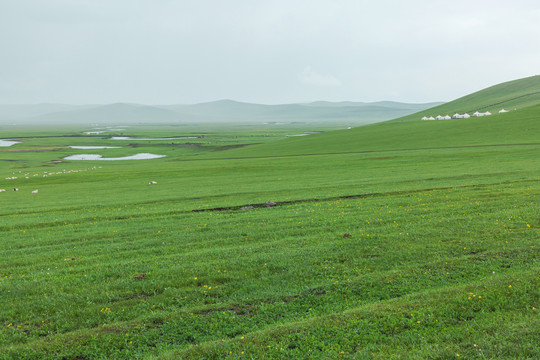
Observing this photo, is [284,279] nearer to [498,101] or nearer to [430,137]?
[430,137]

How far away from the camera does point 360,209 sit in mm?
21688

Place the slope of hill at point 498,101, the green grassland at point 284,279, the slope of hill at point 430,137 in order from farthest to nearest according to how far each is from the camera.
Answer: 1. the slope of hill at point 498,101
2. the slope of hill at point 430,137
3. the green grassland at point 284,279

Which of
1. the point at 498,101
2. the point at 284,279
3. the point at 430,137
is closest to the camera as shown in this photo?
the point at 284,279

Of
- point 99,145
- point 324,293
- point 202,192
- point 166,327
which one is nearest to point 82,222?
point 202,192

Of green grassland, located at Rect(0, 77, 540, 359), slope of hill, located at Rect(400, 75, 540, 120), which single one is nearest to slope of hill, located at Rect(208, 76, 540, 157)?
green grassland, located at Rect(0, 77, 540, 359)

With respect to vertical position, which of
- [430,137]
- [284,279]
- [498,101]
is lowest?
[284,279]

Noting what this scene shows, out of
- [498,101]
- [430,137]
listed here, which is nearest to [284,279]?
[430,137]

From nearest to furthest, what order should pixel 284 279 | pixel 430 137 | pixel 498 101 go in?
1. pixel 284 279
2. pixel 430 137
3. pixel 498 101

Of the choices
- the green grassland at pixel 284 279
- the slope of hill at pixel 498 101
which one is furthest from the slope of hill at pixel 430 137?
the slope of hill at pixel 498 101

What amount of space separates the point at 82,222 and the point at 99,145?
135165 mm

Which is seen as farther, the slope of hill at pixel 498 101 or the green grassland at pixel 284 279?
the slope of hill at pixel 498 101

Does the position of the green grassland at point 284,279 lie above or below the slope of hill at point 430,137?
below

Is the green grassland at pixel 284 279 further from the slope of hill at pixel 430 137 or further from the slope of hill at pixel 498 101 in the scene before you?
the slope of hill at pixel 498 101

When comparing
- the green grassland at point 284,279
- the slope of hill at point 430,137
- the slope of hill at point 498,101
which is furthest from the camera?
the slope of hill at point 498,101
